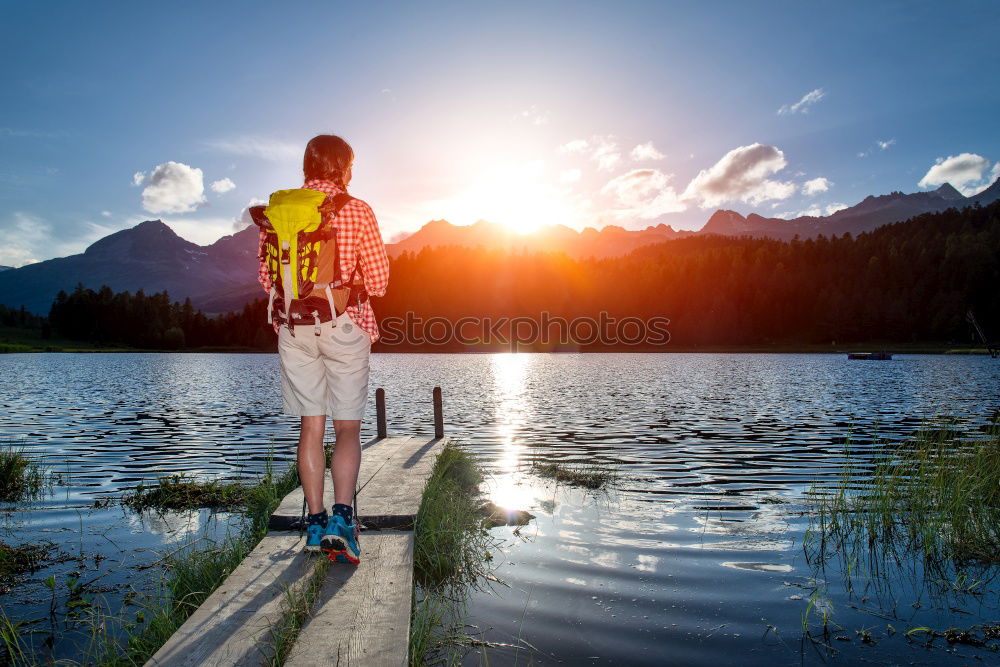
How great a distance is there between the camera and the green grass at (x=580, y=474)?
523 inches

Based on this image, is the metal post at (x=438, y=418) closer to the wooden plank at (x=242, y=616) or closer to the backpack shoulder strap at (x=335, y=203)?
the wooden plank at (x=242, y=616)

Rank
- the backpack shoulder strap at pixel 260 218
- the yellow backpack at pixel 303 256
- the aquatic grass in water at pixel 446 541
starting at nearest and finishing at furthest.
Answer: the yellow backpack at pixel 303 256 < the backpack shoulder strap at pixel 260 218 < the aquatic grass in water at pixel 446 541

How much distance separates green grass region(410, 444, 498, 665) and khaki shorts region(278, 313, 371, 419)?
77.0 inches

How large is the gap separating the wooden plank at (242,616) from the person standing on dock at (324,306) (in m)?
0.39

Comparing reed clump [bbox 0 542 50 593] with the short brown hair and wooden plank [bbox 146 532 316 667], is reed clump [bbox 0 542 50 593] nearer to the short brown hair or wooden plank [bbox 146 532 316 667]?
wooden plank [bbox 146 532 316 667]

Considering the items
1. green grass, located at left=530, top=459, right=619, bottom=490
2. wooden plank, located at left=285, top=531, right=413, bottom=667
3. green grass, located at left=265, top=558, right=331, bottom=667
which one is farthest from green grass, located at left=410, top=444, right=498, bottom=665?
green grass, located at left=530, top=459, right=619, bottom=490

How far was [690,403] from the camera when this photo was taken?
3491 centimetres

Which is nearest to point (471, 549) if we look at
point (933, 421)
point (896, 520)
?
point (896, 520)

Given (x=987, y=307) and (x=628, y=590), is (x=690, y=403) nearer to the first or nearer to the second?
(x=628, y=590)

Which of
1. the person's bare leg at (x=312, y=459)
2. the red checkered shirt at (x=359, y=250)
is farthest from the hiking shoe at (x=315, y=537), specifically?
the red checkered shirt at (x=359, y=250)

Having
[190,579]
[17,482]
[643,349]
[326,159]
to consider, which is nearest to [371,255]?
[326,159]

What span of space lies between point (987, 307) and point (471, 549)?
704 ft

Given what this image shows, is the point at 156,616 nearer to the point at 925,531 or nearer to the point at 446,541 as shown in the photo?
the point at 446,541

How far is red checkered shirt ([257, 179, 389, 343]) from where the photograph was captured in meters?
5.21
